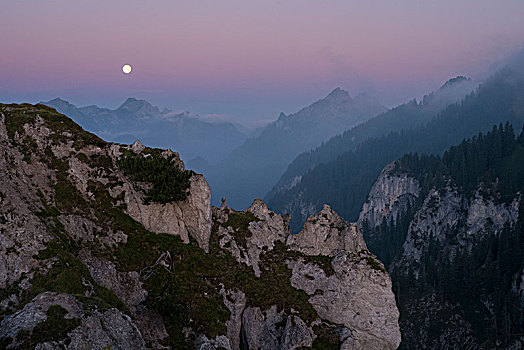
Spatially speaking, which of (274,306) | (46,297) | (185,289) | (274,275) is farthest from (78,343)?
(274,275)

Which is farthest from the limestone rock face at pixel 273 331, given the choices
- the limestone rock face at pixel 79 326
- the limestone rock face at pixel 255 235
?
the limestone rock face at pixel 79 326

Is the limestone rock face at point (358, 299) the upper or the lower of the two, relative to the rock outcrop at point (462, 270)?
upper

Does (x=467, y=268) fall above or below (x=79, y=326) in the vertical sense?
below

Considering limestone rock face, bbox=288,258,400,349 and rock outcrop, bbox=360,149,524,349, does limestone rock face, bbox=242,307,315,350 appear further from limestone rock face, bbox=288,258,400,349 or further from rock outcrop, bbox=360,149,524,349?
rock outcrop, bbox=360,149,524,349

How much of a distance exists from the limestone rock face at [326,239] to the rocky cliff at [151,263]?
179mm

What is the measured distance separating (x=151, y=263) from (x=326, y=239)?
1156 inches

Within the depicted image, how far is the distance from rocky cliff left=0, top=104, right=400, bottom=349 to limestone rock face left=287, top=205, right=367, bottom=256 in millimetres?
179

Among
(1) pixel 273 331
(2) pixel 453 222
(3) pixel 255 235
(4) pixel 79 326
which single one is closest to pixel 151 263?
(4) pixel 79 326

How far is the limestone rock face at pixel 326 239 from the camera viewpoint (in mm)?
55844

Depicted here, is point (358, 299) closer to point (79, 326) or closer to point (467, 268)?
point (79, 326)

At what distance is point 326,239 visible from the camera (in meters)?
57.8

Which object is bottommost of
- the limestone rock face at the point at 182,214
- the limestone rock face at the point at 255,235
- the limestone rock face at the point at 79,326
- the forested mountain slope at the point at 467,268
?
the forested mountain slope at the point at 467,268

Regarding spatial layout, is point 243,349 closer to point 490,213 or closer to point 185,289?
point 185,289

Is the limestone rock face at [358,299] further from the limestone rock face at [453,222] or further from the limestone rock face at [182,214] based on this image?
the limestone rock face at [453,222]
